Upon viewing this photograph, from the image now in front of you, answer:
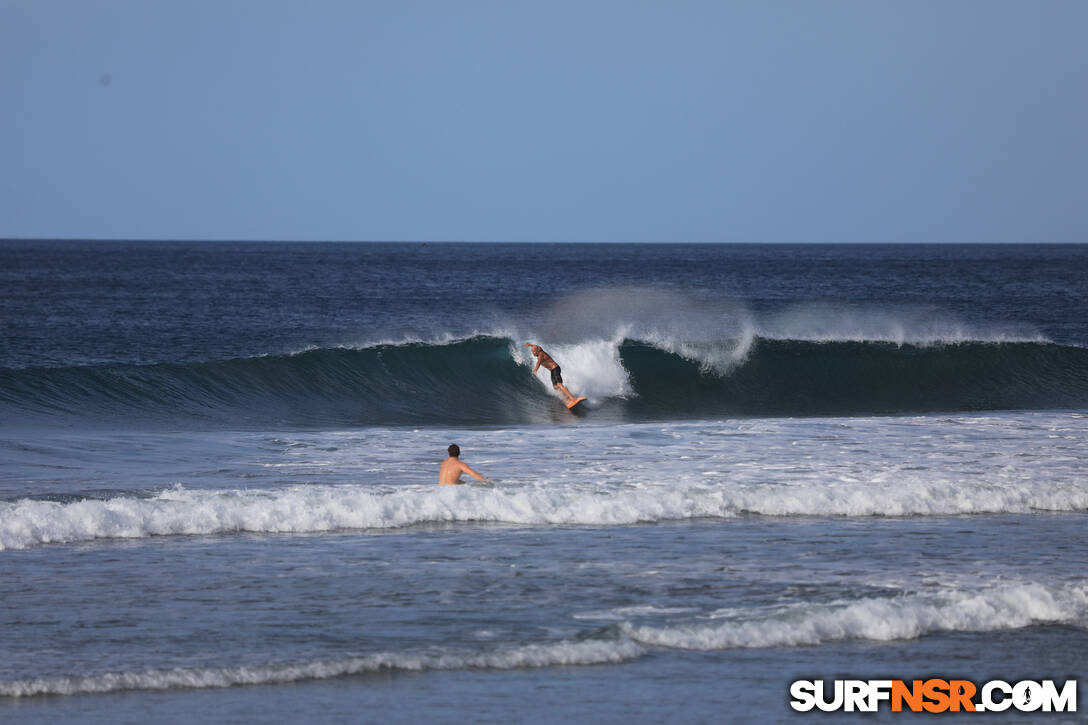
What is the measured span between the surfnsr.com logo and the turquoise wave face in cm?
1472

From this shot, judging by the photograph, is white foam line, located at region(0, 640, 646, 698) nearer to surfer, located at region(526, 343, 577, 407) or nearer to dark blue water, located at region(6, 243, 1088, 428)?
dark blue water, located at region(6, 243, 1088, 428)

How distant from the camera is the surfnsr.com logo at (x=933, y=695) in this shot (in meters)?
6.79

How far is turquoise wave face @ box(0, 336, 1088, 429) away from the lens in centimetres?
2173

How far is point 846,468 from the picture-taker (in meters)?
14.5

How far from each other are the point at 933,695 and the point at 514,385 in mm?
18886

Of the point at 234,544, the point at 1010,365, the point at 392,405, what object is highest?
the point at 1010,365

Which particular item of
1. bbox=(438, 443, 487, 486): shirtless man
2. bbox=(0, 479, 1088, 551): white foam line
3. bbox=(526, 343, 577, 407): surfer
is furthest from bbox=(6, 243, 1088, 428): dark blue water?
bbox=(0, 479, 1088, 551): white foam line

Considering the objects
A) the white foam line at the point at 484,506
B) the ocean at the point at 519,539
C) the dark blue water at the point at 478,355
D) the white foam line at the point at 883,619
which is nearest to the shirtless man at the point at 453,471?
the ocean at the point at 519,539

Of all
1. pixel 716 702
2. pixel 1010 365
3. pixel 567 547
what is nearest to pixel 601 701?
pixel 716 702

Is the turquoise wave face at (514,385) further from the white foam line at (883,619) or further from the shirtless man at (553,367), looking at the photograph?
the white foam line at (883,619)

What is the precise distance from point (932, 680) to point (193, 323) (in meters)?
39.9

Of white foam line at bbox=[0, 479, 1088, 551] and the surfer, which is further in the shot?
the surfer

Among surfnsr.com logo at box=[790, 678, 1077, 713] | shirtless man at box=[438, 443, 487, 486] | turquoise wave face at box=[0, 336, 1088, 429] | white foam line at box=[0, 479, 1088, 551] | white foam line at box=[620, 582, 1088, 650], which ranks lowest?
surfnsr.com logo at box=[790, 678, 1077, 713]

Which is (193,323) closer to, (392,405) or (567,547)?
(392,405)
